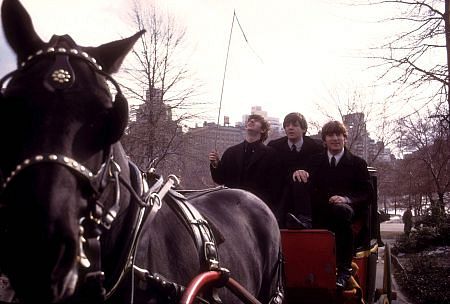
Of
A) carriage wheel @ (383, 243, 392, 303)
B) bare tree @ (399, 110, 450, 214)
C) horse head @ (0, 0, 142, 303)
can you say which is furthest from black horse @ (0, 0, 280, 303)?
bare tree @ (399, 110, 450, 214)

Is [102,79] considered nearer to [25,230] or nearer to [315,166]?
[25,230]

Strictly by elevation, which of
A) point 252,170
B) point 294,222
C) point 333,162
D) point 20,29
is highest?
point 20,29

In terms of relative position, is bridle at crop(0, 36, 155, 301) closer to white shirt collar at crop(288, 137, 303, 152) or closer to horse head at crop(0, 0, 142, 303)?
horse head at crop(0, 0, 142, 303)

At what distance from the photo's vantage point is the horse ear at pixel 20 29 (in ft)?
7.23

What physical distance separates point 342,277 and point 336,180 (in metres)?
1.05

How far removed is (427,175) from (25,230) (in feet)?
98.5

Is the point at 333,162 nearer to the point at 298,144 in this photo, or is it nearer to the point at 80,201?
the point at 298,144

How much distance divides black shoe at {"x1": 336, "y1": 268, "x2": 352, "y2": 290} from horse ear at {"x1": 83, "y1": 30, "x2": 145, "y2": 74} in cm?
345

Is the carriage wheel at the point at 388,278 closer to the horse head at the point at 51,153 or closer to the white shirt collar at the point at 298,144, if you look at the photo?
the white shirt collar at the point at 298,144

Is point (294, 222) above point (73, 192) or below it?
below

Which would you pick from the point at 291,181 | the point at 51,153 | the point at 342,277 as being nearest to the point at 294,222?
the point at 291,181

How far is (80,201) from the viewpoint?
75.7 inches

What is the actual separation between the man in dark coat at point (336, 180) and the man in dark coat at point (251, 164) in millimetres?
500

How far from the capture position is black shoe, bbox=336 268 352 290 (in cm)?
501
